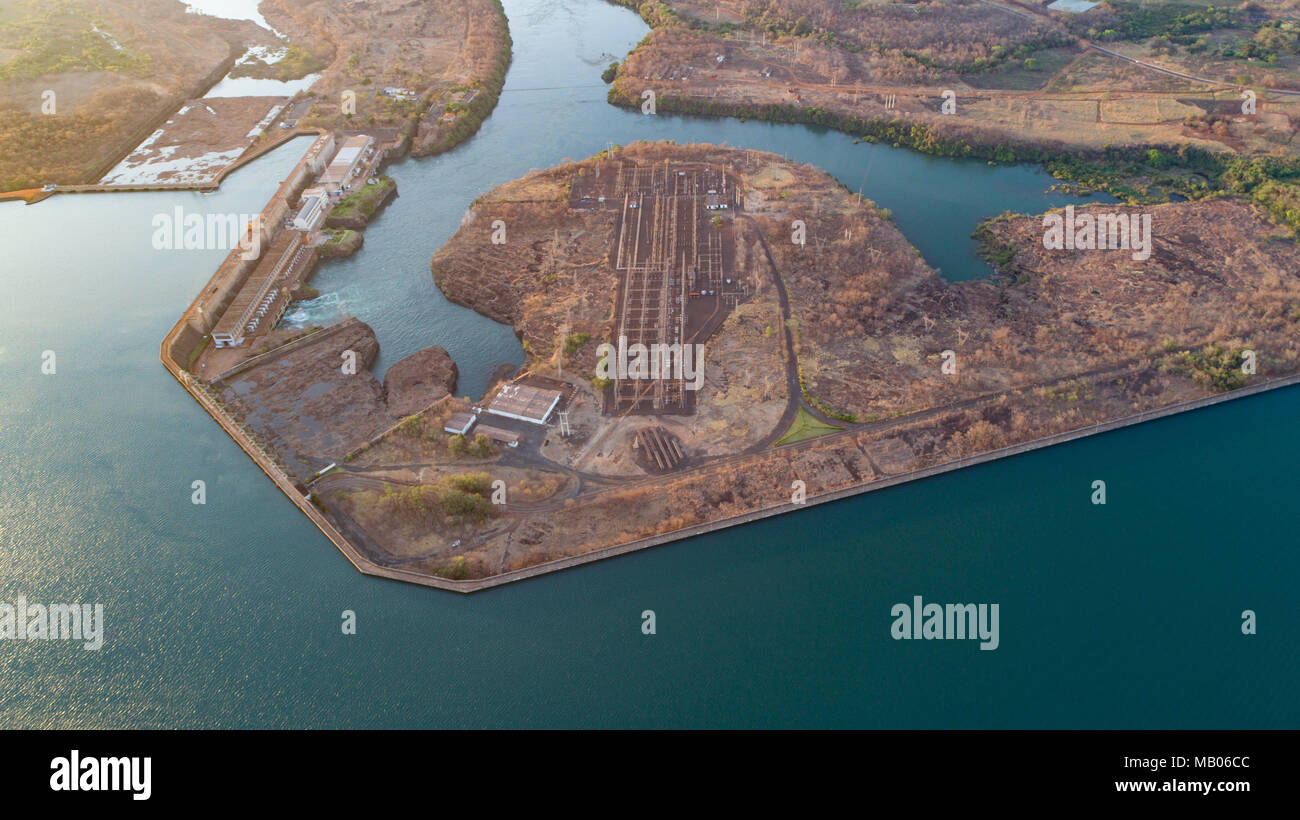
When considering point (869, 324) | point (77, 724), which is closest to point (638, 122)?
point (869, 324)

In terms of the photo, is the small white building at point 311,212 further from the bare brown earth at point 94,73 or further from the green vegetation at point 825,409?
the green vegetation at point 825,409

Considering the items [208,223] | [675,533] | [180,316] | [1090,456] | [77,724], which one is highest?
[208,223]

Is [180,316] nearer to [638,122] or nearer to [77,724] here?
[77,724]

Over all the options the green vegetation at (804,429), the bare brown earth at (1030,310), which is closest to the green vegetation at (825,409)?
the bare brown earth at (1030,310)

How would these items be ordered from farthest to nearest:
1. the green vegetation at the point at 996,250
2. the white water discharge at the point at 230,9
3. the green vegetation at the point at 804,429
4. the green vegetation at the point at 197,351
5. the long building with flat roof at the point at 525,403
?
the white water discharge at the point at 230,9 → the green vegetation at the point at 996,250 → the green vegetation at the point at 197,351 → the long building with flat roof at the point at 525,403 → the green vegetation at the point at 804,429

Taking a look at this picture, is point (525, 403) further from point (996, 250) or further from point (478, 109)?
point (478, 109)

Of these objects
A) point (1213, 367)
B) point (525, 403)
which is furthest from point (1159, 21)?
point (525, 403)

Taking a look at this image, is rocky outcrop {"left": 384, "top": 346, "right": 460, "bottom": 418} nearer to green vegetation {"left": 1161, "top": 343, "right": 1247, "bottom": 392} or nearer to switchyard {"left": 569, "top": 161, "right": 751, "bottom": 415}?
switchyard {"left": 569, "top": 161, "right": 751, "bottom": 415}
